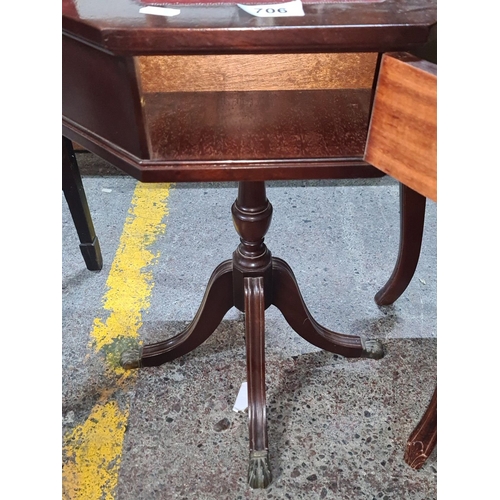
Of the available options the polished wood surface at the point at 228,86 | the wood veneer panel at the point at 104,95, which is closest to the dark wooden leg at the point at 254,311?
the polished wood surface at the point at 228,86

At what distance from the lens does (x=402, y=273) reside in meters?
1.41

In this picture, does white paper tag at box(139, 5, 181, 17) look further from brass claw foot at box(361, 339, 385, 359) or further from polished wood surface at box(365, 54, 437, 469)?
brass claw foot at box(361, 339, 385, 359)

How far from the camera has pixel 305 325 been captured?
49.3 inches

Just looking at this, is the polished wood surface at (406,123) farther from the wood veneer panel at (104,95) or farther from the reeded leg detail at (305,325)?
the reeded leg detail at (305,325)

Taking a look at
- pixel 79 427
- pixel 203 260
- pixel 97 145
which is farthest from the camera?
pixel 203 260

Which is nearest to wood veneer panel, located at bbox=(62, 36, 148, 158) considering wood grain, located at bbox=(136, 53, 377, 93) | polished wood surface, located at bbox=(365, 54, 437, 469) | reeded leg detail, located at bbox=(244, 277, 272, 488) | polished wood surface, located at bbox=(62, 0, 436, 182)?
polished wood surface, located at bbox=(62, 0, 436, 182)

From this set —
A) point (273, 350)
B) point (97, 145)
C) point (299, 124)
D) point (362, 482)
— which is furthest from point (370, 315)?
point (97, 145)

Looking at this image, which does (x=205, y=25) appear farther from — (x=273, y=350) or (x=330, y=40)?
(x=273, y=350)

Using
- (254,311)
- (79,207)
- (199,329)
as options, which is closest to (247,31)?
(254,311)

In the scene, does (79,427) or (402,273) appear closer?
(79,427)

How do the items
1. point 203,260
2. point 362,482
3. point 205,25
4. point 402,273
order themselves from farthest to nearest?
1. point 203,260
2. point 402,273
3. point 362,482
4. point 205,25

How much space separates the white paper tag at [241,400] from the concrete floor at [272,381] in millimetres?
13

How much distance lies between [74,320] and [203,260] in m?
0.42

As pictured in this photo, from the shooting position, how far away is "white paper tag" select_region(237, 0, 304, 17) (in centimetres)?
62
